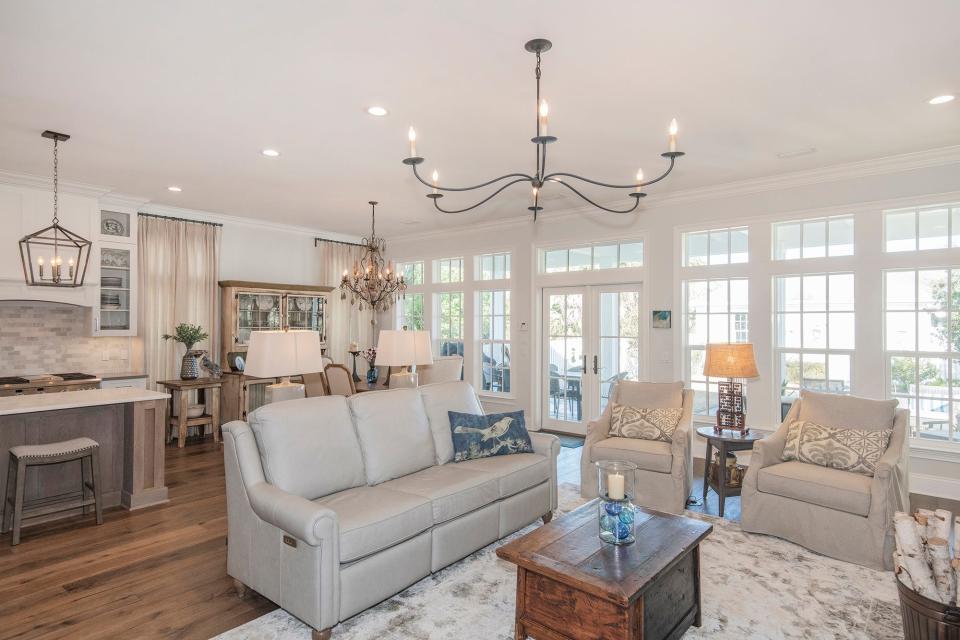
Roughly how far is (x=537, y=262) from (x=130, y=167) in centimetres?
450

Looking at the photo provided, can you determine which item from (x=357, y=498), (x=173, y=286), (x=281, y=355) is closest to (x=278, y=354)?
(x=281, y=355)

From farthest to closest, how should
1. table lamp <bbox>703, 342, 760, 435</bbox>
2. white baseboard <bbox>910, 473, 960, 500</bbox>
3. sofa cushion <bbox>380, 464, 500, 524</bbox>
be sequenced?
white baseboard <bbox>910, 473, 960, 500</bbox>
table lamp <bbox>703, 342, 760, 435</bbox>
sofa cushion <bbox>380, 464, 500, 524</bbox>

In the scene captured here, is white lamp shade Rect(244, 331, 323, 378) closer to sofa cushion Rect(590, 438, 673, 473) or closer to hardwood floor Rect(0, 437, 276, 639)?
hardwood floor Rect(0, 437, 276, 639)

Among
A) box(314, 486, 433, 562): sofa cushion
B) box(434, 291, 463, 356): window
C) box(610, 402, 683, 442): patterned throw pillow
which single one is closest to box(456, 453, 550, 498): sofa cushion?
box(314, 486, 433, 562): sofa cushion

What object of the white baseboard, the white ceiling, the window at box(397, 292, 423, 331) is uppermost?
the white ceiling

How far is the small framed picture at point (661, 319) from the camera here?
5930mm

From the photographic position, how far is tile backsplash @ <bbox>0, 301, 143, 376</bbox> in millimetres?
5609

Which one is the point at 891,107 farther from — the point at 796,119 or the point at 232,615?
the point at 232,615

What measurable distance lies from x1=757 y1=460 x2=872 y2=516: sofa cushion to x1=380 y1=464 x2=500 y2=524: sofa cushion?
1838mm

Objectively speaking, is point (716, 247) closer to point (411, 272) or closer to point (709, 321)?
point (709, 321)

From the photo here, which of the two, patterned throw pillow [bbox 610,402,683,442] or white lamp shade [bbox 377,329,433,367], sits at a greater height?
white lamp shade [bbox 377,329,433,367]

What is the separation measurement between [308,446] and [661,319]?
422cm

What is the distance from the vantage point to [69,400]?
392cm

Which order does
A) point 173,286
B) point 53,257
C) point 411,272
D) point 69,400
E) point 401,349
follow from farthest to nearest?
point 411,272
point 173,286
point 53,257
point 401,349
point 69,400
